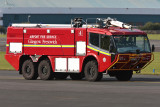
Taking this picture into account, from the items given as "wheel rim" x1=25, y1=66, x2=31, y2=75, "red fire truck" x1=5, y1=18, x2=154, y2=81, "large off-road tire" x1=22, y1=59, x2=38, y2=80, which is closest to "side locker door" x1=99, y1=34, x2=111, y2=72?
"red fire truck" x1=5, y1=18, x2=154, y2=81

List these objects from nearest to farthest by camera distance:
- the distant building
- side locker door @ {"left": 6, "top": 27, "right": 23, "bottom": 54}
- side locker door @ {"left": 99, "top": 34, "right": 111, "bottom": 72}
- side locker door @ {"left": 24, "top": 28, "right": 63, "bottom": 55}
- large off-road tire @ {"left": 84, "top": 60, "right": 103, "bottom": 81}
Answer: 1. side locker door @ {"left": 99, "top": 34, "right": 111, "bottom": 72}
2. large off-road tire @ {"left": 84, "top": 60, "right": 103, "bottom": 81}
3. side locker door @ {"left": 24, "top": 28, "right": 63, "bottom": 55}
4. side locker door @ {"left": 6, "top": 27, "right": 23, "bottom": 54}
5. the distant building

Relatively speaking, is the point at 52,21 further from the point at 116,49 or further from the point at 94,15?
the point at 116,49

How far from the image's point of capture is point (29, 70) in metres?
28.0

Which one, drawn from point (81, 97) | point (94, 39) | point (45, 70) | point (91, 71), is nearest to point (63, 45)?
point (45, 70)

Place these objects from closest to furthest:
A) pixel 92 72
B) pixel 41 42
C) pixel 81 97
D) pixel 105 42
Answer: pixel 81 97 → pixel 105 42 → pixel 92 72 → pixel 41 42

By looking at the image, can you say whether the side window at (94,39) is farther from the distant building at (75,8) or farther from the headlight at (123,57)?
the distant building at (75,8)

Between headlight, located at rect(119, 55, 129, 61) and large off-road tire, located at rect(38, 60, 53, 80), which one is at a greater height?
headlight, located at rect(119, 55, 129, 61)

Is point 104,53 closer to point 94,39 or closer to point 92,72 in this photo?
point 94,39

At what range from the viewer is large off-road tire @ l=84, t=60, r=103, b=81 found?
83.6 feet

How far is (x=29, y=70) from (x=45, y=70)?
1.02 metres

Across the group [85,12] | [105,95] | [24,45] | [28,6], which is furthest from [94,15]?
[105,95]

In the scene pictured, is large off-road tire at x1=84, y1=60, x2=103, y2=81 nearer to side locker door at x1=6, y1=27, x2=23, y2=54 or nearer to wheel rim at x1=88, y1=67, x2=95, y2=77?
wheel rim at x1=88, y1=67, x2=95, y2=77

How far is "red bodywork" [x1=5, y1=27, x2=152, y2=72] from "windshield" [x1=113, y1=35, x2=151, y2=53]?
0.21 metres

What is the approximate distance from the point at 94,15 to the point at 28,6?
17.6 meters
